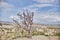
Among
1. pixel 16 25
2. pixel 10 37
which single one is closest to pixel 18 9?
pixel 16 25

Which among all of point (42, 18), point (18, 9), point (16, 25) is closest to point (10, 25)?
point (16, 25)

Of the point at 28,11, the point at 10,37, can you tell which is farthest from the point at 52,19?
the point at 10,37

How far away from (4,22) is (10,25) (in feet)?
0.29

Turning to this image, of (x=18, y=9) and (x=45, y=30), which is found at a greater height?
(x=18, y=9)

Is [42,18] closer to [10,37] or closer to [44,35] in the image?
[44,35]

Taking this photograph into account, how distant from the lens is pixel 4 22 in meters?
2.17

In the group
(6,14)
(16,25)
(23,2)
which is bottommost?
(16,25)

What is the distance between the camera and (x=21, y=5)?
2.18 meters

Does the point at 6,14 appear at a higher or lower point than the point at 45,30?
higher

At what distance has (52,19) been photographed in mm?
2176

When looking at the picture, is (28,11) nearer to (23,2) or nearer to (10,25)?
(23,2)

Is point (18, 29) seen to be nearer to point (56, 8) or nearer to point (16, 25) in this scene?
point (16, 25)

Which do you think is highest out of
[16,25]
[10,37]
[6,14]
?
[6,14]

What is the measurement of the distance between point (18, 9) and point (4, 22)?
0.83 feet
